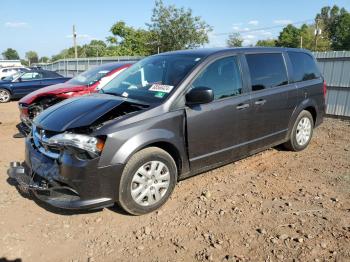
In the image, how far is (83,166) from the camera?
359 centimetres

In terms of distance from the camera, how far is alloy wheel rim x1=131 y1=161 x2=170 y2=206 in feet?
12.9

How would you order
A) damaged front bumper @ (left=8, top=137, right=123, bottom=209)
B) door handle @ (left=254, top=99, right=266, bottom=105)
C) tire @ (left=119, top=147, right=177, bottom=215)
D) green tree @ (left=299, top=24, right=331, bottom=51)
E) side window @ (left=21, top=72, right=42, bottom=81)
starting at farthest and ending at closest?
1. green tree @ (left=299, top=24, right=331, bottom=51)
2. side window @ (left=21, top=72, right=42, bottom=81)
3. door handle @ (left=254, top=99, right=266, bottom=105)
4. tire @ (left=119, top=147, right=177, bottom=215)
5. damaged front bumper @ (left=8, top=137, right=123, bottom=209)

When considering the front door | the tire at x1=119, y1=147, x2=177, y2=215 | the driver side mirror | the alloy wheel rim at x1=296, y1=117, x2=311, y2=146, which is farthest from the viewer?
the alloy wheel rim at x1=296, y1=117, x2=311, y2=146

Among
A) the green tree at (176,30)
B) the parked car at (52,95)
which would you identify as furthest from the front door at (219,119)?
the green tree at (176,30)

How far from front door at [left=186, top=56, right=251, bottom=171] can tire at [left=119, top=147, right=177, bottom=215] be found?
1.35ft

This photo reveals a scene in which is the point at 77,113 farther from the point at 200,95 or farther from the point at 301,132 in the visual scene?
the point at 301,132

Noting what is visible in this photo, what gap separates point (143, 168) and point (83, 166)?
0.68 m

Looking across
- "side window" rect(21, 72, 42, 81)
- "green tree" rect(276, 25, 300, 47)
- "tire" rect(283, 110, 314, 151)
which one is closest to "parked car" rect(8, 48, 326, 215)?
"tire" rect(283, 110, 314, 151)

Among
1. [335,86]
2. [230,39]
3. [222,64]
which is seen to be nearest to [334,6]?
[230,39]

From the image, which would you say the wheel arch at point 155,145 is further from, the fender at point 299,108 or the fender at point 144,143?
the fender at point 299,108

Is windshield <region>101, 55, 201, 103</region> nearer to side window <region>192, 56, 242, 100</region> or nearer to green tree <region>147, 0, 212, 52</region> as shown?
side window <region>192, 56, 242, 100</region>

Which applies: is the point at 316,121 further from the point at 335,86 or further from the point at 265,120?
the point at 335,86

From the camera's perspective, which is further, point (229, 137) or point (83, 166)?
point (229, 137)

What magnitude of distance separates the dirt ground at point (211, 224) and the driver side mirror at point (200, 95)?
4.02ft
